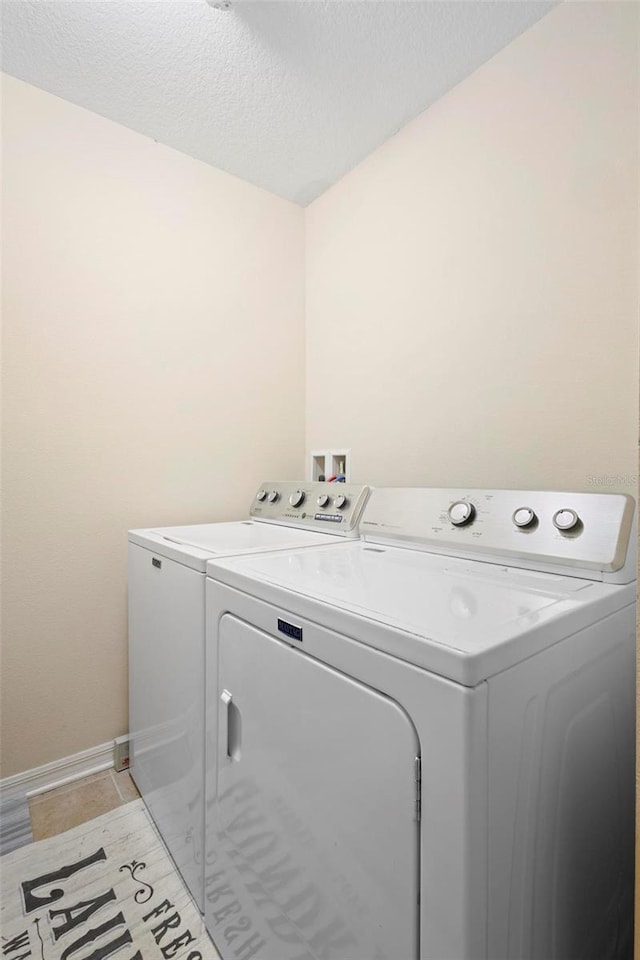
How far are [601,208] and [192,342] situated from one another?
1.53m

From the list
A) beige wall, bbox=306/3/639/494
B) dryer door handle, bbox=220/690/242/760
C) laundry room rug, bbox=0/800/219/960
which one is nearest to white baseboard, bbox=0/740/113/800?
laundry room rug, bbox=0/800/219/960

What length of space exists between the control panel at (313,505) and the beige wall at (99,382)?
0.21m

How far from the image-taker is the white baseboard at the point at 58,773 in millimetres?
1523

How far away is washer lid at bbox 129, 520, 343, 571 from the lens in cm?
120

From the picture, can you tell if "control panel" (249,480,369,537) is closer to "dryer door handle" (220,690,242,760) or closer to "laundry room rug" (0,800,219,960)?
"dryer door handle" (220,690,242,760)

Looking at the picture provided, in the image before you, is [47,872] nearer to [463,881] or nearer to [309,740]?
[309,740]

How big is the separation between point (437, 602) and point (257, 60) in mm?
1793

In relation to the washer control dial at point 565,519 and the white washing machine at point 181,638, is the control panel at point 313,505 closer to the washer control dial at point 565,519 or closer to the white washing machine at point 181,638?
the white washing machine at point 181,638

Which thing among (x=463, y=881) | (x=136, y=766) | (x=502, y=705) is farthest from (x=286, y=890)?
(x=136, y=766)

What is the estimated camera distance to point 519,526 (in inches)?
42.6

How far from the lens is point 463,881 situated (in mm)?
521

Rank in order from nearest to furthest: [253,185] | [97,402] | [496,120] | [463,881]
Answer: [463,881] → [496,120] → [97,402] → [253,185]

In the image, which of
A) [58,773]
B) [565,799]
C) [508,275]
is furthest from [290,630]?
[58,773]

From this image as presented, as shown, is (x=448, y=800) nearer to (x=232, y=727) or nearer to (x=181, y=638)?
(x=232, y=727)
